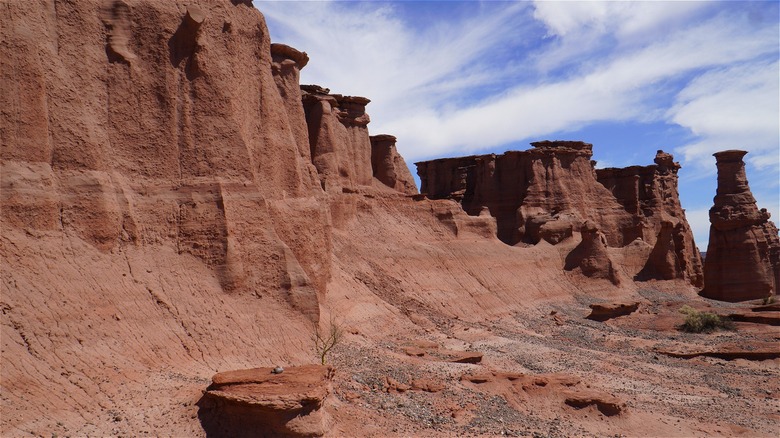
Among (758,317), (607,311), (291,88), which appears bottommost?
(758,317)

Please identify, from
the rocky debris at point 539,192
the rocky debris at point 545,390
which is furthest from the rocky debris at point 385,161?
the rocky debris at point 545,390

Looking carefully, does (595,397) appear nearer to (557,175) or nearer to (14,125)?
(14,125)

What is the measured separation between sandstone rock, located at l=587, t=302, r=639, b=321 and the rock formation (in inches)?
517

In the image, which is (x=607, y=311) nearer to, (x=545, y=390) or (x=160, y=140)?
(x=545, y=390)

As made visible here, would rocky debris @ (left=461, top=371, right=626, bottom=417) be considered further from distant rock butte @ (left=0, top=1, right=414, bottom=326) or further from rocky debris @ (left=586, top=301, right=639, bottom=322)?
rocky debris @ (left=586, top=301, right=639, bottom=322)

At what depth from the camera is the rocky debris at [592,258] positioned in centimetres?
3644

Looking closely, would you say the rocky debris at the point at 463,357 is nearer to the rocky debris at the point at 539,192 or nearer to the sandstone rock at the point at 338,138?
the sandstone rock at the point at 338,138

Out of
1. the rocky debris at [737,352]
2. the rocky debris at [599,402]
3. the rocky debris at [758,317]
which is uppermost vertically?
the rocky debris at [758,317]

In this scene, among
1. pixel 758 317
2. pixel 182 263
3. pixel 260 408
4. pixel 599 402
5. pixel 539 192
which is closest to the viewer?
pixel 260 408

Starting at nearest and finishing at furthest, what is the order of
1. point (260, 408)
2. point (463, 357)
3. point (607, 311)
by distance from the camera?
point (260, 408) < point (463, 357) < point (607, 311)

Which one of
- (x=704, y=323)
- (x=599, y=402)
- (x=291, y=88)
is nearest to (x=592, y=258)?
(x=704, y=323)

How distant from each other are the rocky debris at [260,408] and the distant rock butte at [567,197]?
32302 mm

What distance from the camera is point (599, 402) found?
46.0 ft

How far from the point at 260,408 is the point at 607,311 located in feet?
78.7
